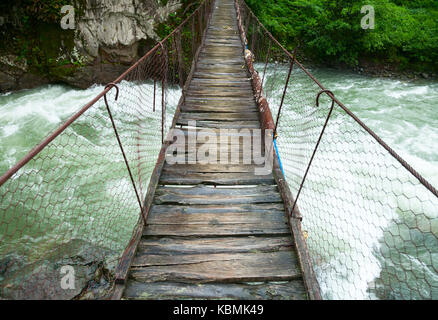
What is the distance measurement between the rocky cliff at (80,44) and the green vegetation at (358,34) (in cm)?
518

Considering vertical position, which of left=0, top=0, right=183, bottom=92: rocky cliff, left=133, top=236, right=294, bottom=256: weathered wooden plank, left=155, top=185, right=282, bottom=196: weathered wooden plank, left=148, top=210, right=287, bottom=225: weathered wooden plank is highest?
left=0, top=0, right=183, bottom=92: rocky cliff

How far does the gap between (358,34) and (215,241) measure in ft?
32.6

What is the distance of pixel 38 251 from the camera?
3.02m

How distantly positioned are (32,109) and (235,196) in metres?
5.98

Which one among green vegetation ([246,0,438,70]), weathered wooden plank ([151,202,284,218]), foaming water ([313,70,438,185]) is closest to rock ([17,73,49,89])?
weathered wooden plank ([151,202,284,218])

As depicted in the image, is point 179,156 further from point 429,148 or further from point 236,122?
point 429,148

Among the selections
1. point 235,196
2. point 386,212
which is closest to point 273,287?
point 235,196

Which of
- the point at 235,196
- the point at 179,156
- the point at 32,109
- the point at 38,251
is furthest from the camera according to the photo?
the point at 32,109

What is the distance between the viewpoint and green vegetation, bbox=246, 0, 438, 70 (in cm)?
886

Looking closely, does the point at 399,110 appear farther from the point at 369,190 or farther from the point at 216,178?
the point at 216,178

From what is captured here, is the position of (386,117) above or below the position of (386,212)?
above

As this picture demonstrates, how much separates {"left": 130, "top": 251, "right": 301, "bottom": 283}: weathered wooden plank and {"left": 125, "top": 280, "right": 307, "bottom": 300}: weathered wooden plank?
1.2 inches

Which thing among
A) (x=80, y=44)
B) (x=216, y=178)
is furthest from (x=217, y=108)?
(x=80, y=44)

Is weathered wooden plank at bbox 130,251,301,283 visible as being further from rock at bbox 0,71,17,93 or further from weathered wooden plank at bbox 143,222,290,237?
rock at bbox 0,71,17,93
